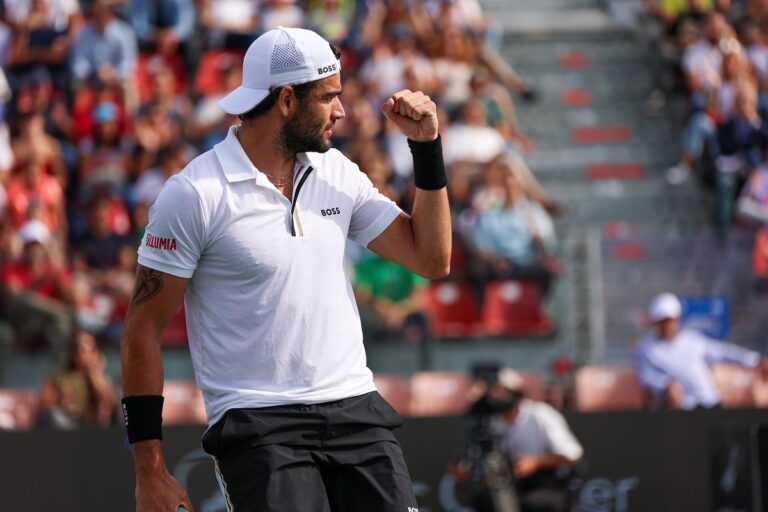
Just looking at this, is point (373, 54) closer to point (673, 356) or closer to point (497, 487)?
point (673, 356)

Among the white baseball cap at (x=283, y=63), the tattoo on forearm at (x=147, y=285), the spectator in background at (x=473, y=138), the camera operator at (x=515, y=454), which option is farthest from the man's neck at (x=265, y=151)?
the spectator in background at (x=473, y=138)

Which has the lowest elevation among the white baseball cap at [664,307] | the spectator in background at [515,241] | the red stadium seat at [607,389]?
the red stadium seat at [607,389]

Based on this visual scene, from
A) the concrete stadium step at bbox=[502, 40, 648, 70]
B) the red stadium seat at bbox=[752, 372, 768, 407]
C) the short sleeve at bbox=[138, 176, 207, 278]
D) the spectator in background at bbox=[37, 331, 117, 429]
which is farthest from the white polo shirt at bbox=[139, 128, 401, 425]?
the concrete stadium step at bbox=[502, 40, 648, 70]

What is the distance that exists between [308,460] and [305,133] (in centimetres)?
96

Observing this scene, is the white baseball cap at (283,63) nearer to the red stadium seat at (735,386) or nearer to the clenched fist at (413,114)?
the clenched fist at (413,114)

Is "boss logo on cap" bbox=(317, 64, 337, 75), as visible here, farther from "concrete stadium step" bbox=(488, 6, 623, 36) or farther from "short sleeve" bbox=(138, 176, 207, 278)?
"concrete stadium step" bbox=(488, 6, 623, 36)

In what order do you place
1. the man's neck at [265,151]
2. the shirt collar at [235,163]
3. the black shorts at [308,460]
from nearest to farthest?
the black shorts at [308,460] → the shirt collar at [235,163] → the man's neck at [265,151]

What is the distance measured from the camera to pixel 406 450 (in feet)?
29.6

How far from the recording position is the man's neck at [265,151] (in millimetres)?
4141

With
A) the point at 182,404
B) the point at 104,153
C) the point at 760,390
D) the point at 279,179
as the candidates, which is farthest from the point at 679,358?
the point at 279,179

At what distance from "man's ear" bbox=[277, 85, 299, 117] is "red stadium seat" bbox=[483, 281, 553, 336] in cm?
612

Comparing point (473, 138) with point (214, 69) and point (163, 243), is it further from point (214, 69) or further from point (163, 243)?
point (163, 243)

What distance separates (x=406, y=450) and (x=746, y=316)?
9.23 feet

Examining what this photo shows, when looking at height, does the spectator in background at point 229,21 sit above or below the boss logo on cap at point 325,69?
above
